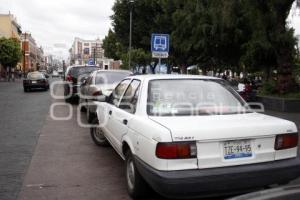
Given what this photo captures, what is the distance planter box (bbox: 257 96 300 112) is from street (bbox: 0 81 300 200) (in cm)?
820

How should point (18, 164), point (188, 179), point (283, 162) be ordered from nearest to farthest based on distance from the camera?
point (188, 179), point (283, 162), point (18, 164)

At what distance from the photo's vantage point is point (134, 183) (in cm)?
539

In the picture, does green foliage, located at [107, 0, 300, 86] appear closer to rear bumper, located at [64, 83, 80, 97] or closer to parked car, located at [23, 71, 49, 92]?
rear bumper, located at [64, 83, 80, 97]

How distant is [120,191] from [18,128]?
642 cm

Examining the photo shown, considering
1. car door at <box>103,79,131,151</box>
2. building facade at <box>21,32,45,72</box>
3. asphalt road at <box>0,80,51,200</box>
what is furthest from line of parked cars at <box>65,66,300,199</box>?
building facade at <box>21,32,45,72</box>

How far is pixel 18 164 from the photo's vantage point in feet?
24.5

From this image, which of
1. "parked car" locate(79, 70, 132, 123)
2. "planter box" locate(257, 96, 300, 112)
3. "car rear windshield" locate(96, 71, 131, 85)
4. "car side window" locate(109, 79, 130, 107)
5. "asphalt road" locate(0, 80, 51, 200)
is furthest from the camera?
"planter box" locate(257, 96, 300, 112)

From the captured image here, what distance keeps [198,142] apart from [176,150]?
0.26 m

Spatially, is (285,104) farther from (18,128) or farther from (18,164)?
(18,164)

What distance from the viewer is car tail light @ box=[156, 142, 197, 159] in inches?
183

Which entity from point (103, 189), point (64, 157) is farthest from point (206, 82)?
point (64, 157)

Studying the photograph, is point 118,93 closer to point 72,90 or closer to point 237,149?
point 237,149

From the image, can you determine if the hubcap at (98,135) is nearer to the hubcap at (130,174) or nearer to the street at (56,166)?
the street at (56,166)

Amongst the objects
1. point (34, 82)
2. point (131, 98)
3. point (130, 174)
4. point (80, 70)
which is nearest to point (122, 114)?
point (131, 98)
